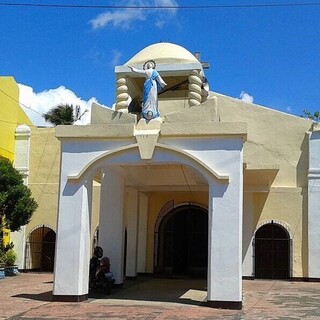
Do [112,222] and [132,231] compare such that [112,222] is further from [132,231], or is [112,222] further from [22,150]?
[22,150]

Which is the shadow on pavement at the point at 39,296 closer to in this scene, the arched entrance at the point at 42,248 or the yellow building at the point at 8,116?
the yellow building at the point at 8,116

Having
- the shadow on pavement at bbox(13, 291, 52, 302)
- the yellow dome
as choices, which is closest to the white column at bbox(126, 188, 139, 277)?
the shadow on pavement at bbox(13, 291, 52, 302)

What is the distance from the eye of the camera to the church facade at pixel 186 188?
12.2 m

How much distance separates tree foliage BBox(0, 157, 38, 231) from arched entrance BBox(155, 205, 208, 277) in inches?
211

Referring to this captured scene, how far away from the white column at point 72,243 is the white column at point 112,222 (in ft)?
7.22

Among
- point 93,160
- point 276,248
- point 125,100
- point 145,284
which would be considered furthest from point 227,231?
point 276,248

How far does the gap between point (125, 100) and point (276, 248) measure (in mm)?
9366

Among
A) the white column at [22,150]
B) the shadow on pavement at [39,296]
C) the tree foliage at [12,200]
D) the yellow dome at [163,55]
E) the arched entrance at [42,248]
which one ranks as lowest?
the shadow on pavement at [39,296]

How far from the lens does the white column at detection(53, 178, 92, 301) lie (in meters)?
12.4

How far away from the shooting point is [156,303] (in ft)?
41.4

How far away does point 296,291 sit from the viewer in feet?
53.4

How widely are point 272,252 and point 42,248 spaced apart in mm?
9273

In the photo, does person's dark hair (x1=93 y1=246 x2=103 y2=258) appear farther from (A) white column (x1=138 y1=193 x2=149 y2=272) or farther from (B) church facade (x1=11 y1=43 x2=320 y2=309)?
(A) white column (x1=138 y1=193 x2=149 y2=272)

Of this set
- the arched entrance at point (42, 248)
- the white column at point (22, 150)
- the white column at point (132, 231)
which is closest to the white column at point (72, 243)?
the white column at point (132, 231)
